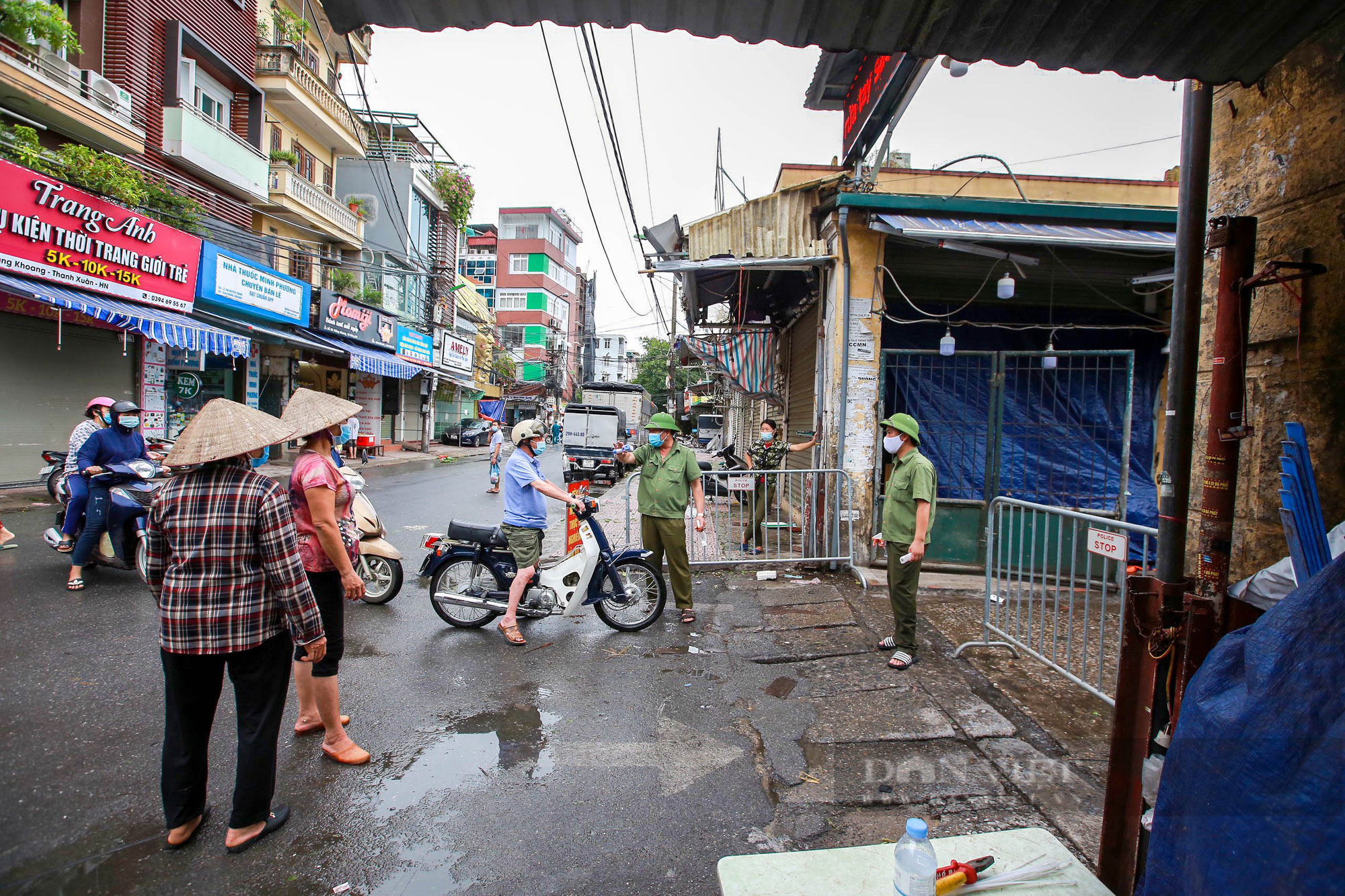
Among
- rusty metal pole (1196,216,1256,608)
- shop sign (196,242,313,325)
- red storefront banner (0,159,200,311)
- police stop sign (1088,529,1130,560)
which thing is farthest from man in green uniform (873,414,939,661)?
shop sign (196,242,313,325)

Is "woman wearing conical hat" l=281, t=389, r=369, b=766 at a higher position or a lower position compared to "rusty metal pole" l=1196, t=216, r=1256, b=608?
lower

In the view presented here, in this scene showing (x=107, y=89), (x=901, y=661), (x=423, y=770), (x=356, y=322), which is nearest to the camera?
(x=423, y=770)

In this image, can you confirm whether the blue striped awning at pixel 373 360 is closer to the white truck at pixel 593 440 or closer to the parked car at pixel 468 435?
the white truck at pixel 593 440

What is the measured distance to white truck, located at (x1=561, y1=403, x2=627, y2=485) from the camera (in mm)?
20547

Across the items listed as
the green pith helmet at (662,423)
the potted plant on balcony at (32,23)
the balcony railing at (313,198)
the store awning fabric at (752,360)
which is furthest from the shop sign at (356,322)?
the green pith helmet at (662,423)

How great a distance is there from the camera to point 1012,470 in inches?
310

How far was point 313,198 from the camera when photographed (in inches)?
786

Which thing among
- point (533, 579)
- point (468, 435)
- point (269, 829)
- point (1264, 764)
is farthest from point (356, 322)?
point (1264, 764)

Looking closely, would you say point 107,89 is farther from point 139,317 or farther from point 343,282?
point 343,282

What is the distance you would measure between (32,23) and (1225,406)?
15.6 metres

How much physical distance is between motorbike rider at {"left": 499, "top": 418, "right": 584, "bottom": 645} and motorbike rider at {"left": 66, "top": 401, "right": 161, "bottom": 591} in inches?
156

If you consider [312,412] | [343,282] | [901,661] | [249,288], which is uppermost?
[343,282]

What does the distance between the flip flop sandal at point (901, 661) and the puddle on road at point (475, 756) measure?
2352 mm

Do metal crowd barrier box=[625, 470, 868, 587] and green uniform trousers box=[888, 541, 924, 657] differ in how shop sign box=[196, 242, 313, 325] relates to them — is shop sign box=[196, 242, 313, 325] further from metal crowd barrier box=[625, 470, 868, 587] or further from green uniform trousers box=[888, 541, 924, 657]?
green uniform trousers box=[888, 541, 924, 657]
